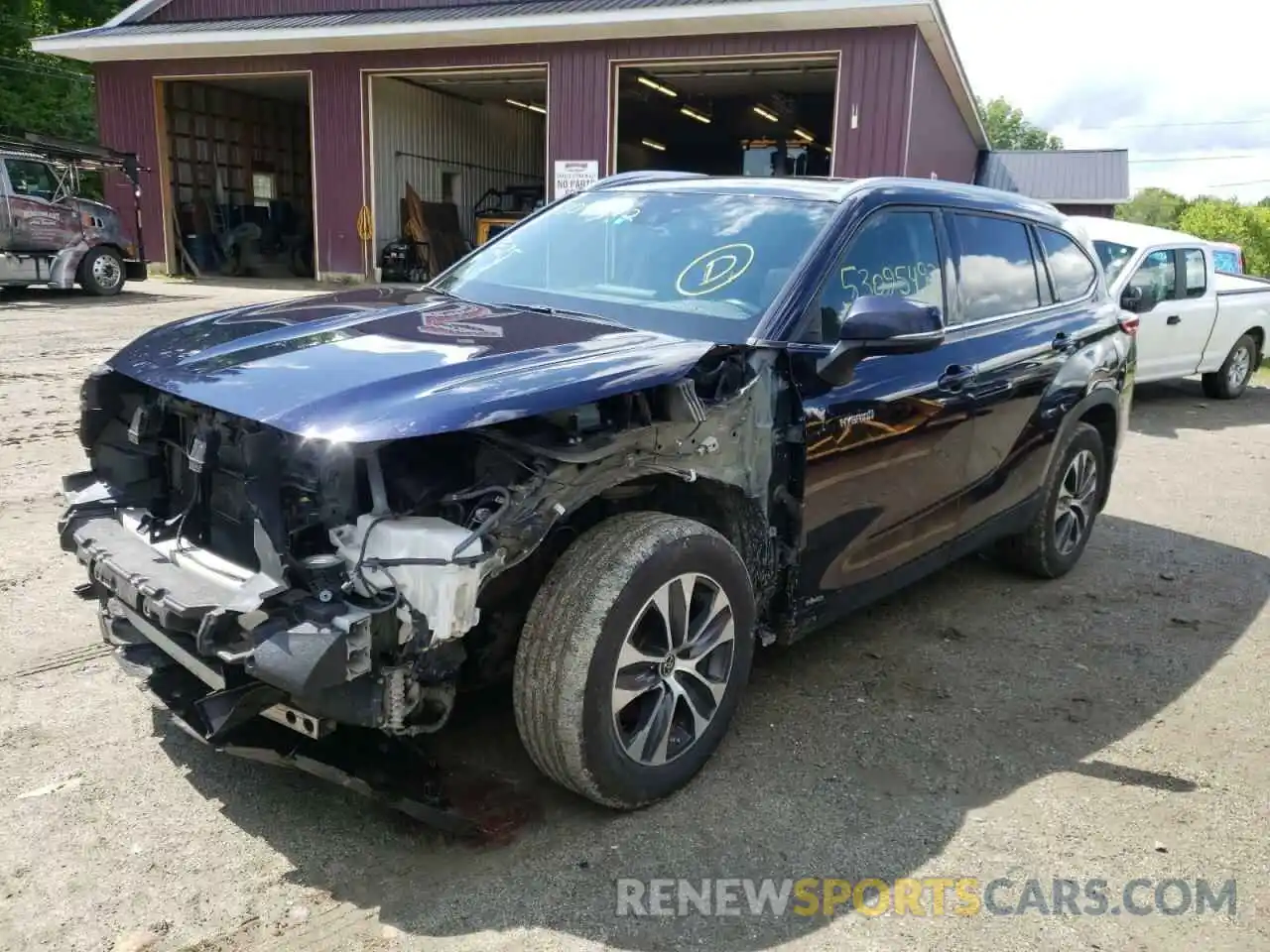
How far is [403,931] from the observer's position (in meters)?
2.47

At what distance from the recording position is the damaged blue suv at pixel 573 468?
2486 mm

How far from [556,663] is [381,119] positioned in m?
21.4

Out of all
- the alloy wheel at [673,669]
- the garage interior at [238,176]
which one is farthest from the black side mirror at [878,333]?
the garage interior at [238,176]

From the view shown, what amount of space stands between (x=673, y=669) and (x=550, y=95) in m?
18.0

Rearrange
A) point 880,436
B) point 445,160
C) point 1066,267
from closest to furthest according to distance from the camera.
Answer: point 880,436
point 1066,267
point 445,160

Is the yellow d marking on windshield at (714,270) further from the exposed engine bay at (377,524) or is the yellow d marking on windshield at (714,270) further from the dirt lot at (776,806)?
the dirt lot at (776,806)

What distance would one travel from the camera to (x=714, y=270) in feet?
11.8

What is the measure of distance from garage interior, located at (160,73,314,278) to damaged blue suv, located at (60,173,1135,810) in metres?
20.1

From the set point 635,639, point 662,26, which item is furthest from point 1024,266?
point 662,26

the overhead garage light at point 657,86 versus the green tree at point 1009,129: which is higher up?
the green tree at point 1009,129

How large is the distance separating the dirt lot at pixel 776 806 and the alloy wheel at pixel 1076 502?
1.34 feet

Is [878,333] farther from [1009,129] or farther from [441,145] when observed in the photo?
[1009,129]

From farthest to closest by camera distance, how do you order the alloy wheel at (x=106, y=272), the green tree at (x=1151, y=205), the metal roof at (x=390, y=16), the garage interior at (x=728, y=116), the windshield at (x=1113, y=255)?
the green tree at (x=1151, y=205), the garage interior at (x=728, y=116), the metal roof at (x=390, y=16), the alloy wheel at (x=106, y=272), the windshield at (x=1113, y=255)

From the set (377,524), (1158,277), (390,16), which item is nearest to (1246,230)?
(1158,277)
